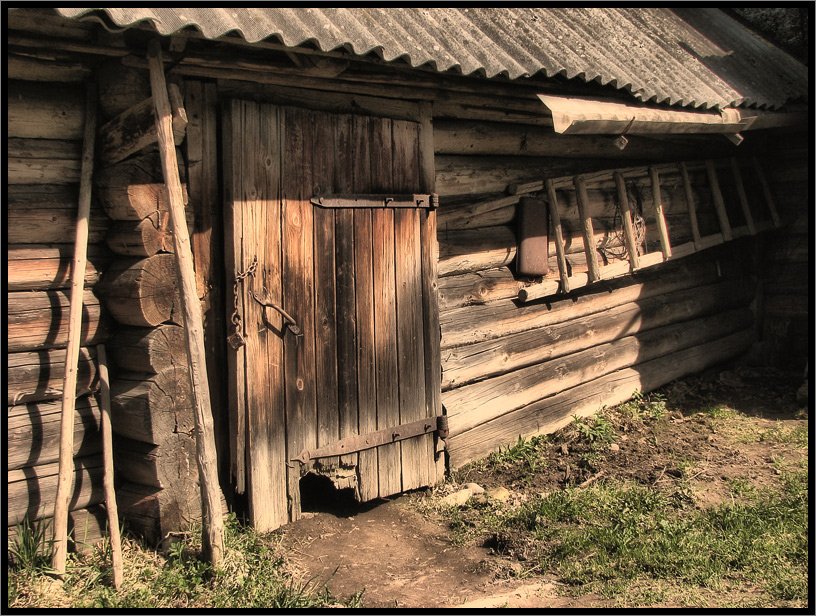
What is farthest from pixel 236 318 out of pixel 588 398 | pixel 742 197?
pixel 742 197

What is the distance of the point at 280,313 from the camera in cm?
489

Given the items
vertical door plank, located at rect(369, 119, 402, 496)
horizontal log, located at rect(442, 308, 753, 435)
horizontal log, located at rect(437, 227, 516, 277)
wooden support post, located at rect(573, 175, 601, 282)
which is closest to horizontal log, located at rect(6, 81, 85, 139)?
vertical door plank, located at rect(369, 119, 402, 496)

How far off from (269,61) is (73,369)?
1.92 m

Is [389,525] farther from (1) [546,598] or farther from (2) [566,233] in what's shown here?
(2) [566,233]

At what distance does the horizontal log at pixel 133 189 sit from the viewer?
14.1 feet

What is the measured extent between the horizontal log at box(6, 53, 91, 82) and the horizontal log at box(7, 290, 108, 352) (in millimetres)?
1058

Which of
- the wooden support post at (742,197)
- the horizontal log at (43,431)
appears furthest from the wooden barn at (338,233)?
the wooden support post at (742,197)

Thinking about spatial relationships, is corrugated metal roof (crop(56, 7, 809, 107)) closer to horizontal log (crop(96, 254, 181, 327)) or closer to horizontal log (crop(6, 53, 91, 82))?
horizontal log (crop(6, 53, 91, 82))

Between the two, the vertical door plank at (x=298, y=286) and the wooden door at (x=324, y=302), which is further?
the vertical door plank at (x=298, y=286)

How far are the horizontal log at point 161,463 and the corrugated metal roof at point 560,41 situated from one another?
2085 millimetres

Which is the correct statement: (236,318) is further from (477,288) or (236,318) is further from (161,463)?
(477,288)

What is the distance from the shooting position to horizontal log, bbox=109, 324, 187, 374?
438 centimetres

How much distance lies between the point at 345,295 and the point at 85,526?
1972mm

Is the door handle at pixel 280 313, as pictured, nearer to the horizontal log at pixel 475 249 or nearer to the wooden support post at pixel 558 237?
the horizontal log at pixel 475 249
